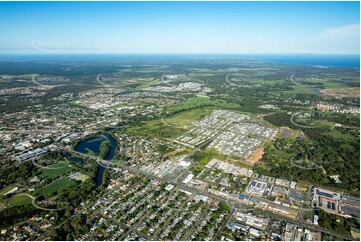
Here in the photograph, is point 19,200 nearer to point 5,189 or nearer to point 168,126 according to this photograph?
point 5,189

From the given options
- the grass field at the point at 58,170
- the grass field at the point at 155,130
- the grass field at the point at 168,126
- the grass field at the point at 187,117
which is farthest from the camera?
the grass field at the point at 187,117

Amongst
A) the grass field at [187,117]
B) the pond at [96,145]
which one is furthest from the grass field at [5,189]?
the grass field at [187,117]

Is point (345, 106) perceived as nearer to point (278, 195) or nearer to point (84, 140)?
point (278, 195)

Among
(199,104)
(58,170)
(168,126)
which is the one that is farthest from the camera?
(199,104)

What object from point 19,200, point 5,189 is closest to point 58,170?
point 5,189

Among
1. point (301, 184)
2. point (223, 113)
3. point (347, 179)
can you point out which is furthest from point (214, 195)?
point (223, 113)

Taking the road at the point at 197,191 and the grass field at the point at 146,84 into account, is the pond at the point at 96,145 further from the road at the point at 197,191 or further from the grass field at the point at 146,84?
the grass field at the point at 146,84
